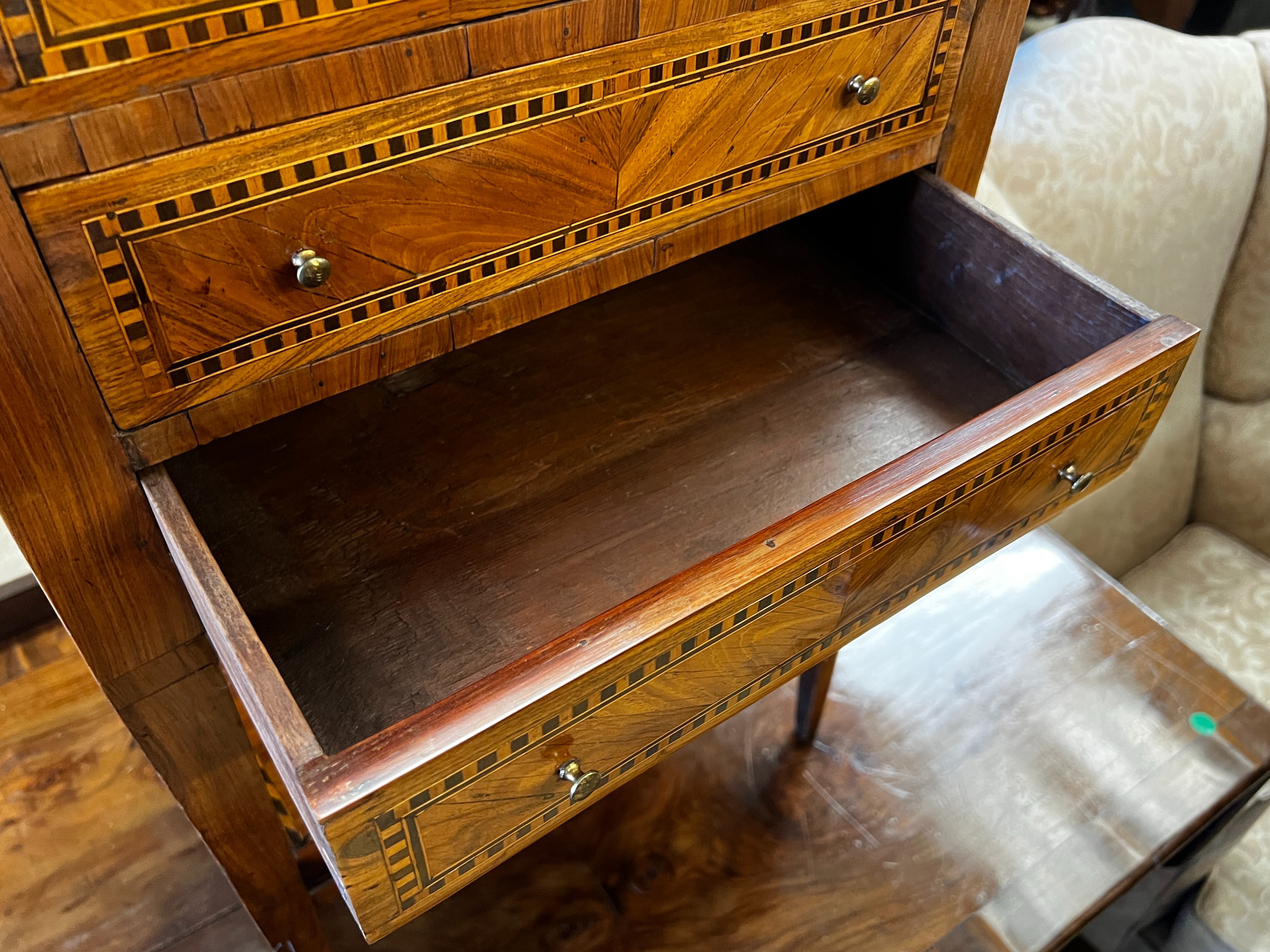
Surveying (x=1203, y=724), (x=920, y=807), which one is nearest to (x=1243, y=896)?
(x=1203, y=724)

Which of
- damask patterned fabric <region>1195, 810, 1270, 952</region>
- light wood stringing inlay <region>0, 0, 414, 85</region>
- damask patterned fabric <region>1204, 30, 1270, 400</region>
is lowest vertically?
damask patterned fabric <region>1195, 810, 1270, 952</region>

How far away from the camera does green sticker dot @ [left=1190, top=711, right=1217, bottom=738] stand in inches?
37.1

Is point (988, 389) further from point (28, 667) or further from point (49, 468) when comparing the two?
point (28, 667)

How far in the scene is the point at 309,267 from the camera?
0.45 meters

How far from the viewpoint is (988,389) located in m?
0.73

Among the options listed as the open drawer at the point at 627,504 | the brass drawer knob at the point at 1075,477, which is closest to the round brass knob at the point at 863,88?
the open drawer at the point at 627,504

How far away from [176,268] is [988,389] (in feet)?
1.76

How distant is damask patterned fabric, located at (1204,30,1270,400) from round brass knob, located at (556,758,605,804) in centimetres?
114

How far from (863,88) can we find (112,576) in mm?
492

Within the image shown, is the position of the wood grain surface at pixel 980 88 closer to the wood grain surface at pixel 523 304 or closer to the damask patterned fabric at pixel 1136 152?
the wood grain surface at pixel 523 304

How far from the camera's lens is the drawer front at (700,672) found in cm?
44

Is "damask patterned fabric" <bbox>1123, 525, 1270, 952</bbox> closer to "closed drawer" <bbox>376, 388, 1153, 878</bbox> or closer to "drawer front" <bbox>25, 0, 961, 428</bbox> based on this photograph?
"closed drawer" <bbox>376, 388, 1153, 878</bbox>

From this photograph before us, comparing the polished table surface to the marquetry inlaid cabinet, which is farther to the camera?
the polished table surface

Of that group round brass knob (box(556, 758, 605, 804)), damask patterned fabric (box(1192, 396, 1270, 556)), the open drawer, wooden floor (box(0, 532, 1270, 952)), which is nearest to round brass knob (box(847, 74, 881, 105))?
the open drawer
